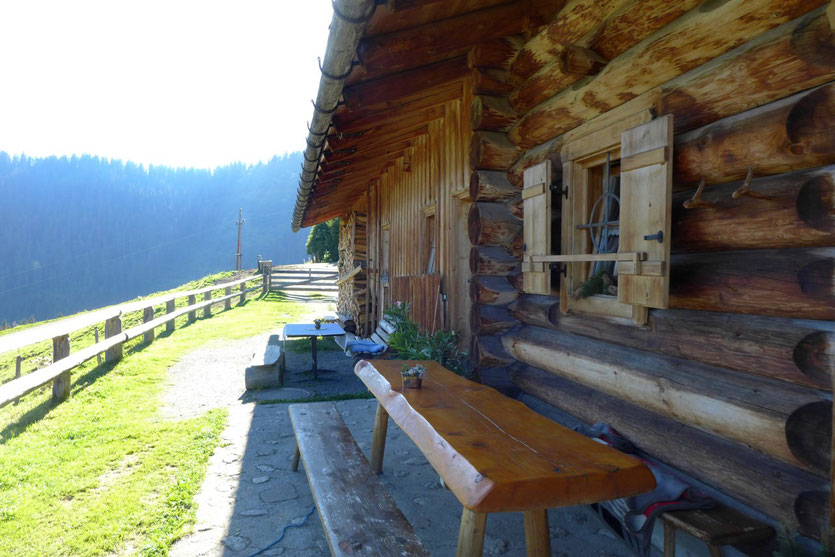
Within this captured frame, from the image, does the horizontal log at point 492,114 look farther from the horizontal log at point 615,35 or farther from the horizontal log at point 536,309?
the horizontal log at point 536,309

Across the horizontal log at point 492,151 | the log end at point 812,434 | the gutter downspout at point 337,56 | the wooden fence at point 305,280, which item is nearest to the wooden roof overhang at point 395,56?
the gutter downspout at point 337,56

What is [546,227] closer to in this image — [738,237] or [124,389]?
[738,237]

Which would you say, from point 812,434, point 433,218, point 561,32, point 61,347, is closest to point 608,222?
point 561,32

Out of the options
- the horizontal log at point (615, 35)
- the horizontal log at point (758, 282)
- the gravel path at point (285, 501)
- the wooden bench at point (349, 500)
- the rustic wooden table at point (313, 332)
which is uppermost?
the horizontal log at point (615, 35)

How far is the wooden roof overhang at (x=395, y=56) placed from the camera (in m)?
2.74

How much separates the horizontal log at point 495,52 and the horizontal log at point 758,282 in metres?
2.41

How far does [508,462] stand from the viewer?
1.86 metres

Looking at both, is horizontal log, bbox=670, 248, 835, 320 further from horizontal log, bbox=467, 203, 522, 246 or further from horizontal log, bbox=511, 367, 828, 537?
horizontal log, bbox=467, 203, 522, 246

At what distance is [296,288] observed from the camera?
22000 millimetres

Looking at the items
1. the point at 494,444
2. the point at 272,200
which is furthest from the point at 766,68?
the point at 272,200

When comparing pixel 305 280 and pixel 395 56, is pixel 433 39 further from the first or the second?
pixel 305 280

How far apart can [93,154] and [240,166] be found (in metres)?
31.1

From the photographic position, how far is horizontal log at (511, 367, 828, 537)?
70.9 inches

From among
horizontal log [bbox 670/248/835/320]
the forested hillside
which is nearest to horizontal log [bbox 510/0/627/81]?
horizontal log [bbox 670/248/835/320]
